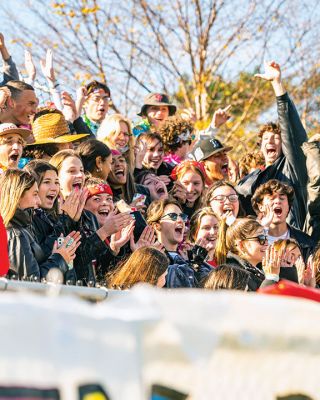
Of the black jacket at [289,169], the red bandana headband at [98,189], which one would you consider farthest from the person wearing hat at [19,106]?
the black jacket at [289,169]

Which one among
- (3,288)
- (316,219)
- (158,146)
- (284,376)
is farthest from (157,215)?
(284,376)

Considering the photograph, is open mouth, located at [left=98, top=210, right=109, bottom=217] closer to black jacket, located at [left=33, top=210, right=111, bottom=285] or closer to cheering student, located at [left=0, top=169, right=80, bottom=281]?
black jacket, located at [left=33, top=210, right=111, bottom=285]

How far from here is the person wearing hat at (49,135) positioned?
24.8 feet

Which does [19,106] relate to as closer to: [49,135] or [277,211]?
[49,135]

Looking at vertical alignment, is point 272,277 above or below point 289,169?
below

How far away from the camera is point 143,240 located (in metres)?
6.98

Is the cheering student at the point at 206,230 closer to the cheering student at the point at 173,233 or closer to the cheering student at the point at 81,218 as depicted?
the cheering student at the point at 173,233

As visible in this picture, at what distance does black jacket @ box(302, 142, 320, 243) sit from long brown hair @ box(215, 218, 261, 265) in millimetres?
1338

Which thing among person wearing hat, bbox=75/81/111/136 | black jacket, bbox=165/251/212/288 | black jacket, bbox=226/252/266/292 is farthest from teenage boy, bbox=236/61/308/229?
black jacket, bbox=165/251/212/288

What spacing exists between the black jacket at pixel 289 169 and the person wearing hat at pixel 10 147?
9.03 feet

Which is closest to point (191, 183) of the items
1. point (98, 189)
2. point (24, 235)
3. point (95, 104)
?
point (95, 104)

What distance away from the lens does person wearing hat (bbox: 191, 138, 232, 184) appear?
31.2 feet

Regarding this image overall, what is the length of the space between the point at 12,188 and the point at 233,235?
7.34 ft

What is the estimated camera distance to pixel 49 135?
7.82m
